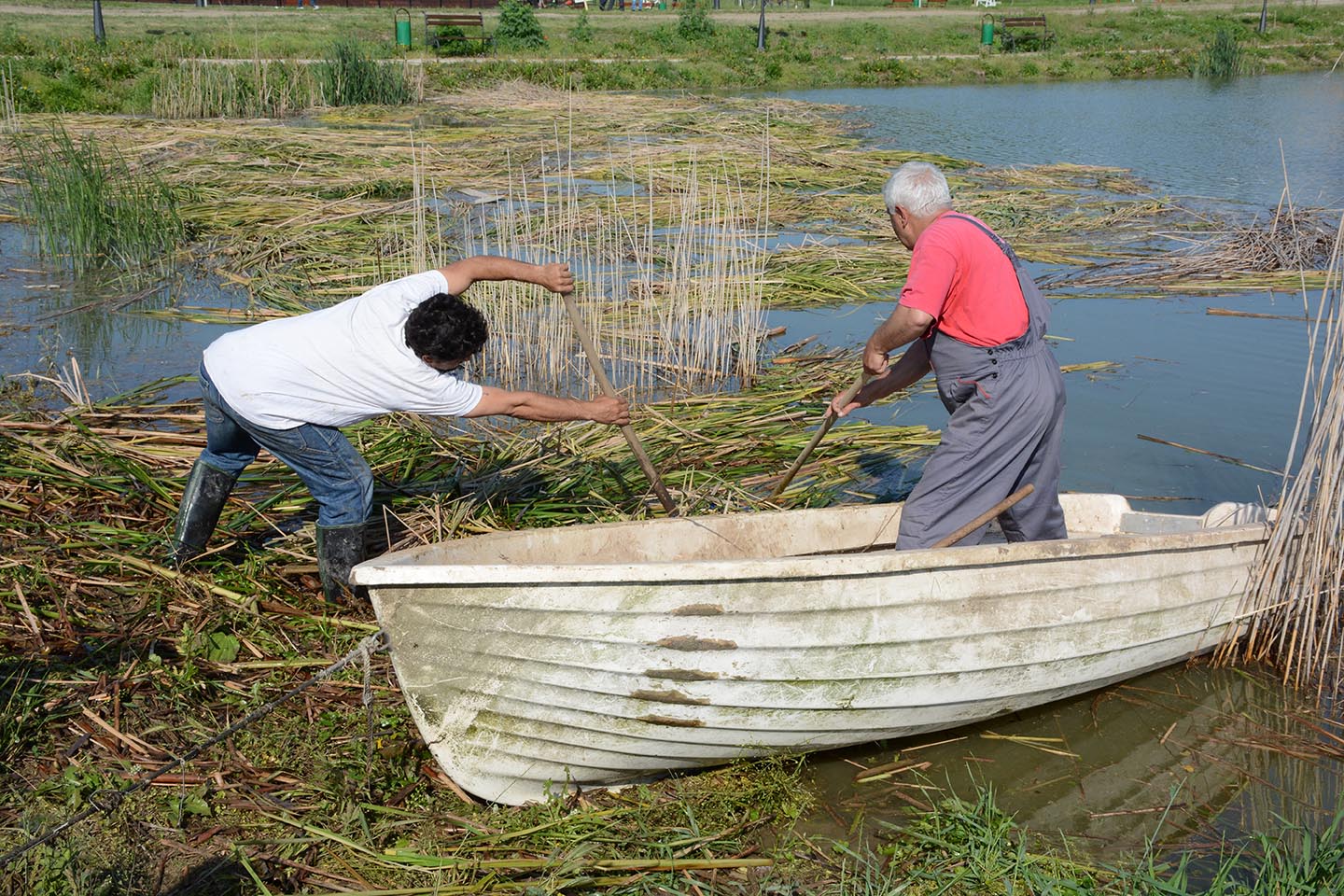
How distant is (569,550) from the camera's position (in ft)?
12.0

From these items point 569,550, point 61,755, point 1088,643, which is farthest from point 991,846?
point 61,755

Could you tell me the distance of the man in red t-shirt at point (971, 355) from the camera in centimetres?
333

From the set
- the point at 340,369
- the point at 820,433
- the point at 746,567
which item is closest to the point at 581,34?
the point at 820,433

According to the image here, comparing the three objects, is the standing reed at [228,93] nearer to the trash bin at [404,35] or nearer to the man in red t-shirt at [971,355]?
the trash bin at [404,35]

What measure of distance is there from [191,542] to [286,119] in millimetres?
12434

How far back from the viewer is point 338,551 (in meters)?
3.77

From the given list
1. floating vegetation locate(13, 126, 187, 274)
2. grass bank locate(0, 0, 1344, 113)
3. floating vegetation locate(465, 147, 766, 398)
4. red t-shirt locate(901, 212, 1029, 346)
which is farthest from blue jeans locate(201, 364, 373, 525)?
grass bank locate(0, 0, 1344, 113)

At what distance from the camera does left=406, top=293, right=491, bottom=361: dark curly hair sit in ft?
10.8

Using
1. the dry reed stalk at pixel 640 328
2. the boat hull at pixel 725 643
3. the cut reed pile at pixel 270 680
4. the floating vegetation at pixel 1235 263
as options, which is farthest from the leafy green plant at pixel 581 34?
the boat hull at pixel 725 643

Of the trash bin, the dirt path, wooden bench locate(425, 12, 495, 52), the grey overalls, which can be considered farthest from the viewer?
the dirt path

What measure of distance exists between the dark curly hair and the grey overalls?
138 cm

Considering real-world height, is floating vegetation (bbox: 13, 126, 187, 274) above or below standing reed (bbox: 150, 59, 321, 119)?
below

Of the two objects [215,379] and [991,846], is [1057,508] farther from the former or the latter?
[215,379]

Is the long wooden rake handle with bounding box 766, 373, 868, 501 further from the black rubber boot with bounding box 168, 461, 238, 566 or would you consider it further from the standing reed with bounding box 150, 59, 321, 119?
the standing reed with bounding box 150, 59, 321, 119
